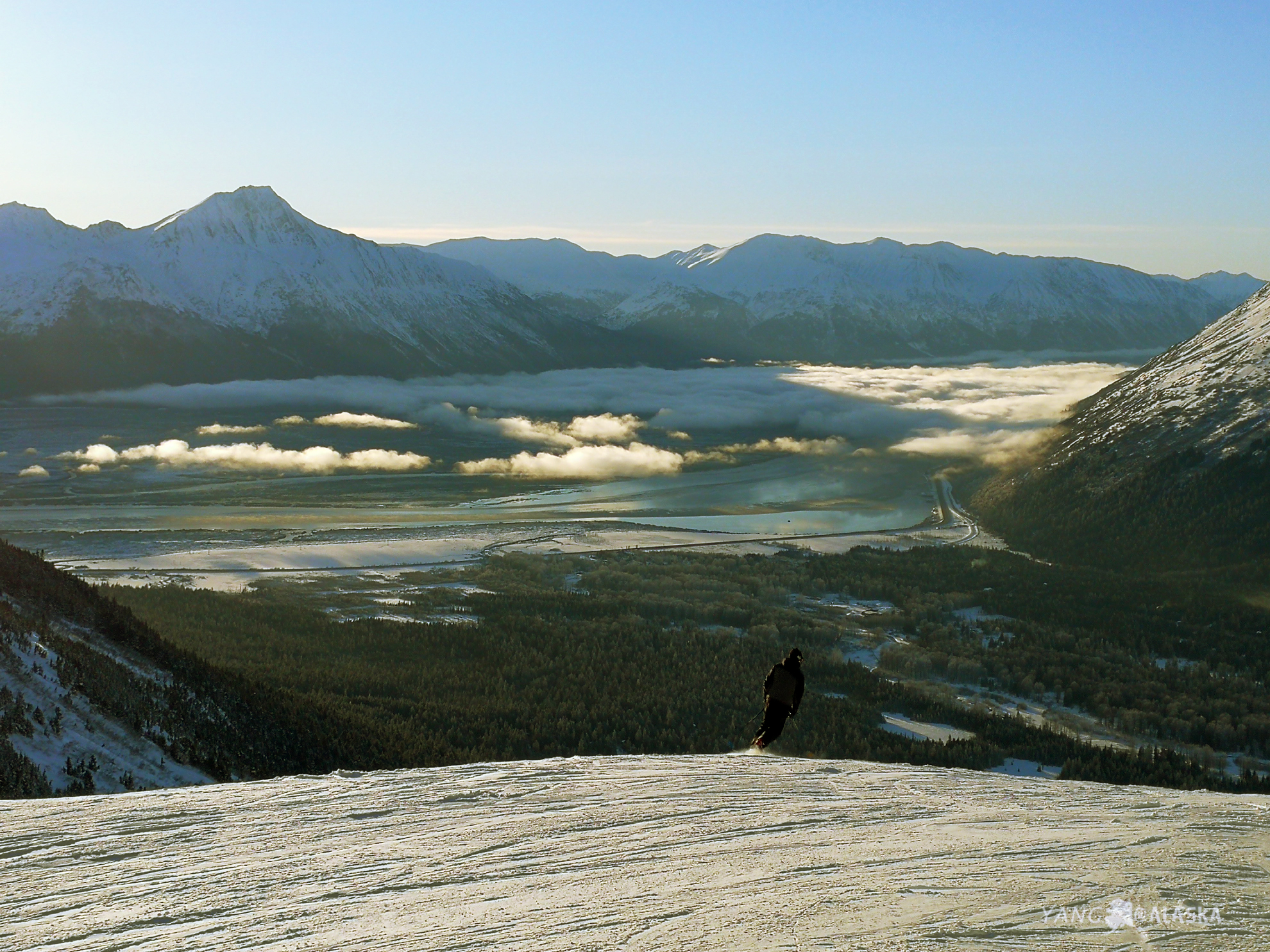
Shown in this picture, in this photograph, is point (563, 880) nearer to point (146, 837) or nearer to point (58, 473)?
point (146, 837)

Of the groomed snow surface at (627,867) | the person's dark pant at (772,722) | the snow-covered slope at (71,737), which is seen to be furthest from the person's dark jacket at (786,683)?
the snow-covered slope at (71,737)

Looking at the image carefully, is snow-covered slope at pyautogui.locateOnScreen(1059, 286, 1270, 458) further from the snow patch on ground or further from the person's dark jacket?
the person's dark jacket

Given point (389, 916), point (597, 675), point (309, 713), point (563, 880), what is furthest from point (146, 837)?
point (597, 675)

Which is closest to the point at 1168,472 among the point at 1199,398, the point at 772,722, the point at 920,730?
the point at 1199,398

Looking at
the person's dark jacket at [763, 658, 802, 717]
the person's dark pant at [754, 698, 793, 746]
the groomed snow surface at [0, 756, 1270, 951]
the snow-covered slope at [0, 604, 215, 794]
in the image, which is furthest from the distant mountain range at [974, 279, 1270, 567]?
the groomed snow surface at [0, 756, 1270, 951]

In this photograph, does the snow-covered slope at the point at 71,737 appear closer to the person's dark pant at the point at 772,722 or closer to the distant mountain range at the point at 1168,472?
the person's dark pant at the point at 772,722

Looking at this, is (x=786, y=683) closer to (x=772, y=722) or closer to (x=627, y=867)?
(x=772, y=722)

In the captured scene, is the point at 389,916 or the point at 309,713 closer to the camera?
the point at 389,916
